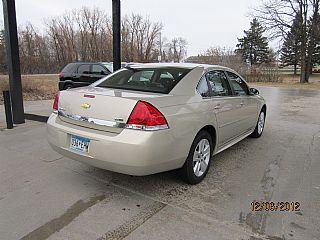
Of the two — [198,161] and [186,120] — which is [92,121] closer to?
[186,120]

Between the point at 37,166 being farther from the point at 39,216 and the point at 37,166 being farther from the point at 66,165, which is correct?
the point at 39,216

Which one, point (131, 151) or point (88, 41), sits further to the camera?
point (88, 41)

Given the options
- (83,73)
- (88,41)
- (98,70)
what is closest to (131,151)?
(98,70)

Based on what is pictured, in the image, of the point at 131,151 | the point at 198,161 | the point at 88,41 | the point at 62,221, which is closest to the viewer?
the point at 62,221

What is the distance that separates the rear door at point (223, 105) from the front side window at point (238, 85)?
24 cm

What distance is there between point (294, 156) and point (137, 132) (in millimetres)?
3279

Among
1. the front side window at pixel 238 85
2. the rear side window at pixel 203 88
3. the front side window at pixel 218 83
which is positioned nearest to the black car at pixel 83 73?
the front side window at pixel 238 85

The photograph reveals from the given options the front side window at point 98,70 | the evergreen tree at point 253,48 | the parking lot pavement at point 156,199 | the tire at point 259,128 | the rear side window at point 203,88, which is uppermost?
the evergreen tree at point 253,48

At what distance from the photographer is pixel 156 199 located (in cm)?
333

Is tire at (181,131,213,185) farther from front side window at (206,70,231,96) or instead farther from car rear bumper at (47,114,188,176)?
front side window at (206,70,231,96)

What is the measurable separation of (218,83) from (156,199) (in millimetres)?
2010

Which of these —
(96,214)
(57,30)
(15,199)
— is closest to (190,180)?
(96,214)

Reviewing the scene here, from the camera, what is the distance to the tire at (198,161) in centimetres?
355

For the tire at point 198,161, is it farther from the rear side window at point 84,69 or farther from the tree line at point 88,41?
the tree line at point 88,41
